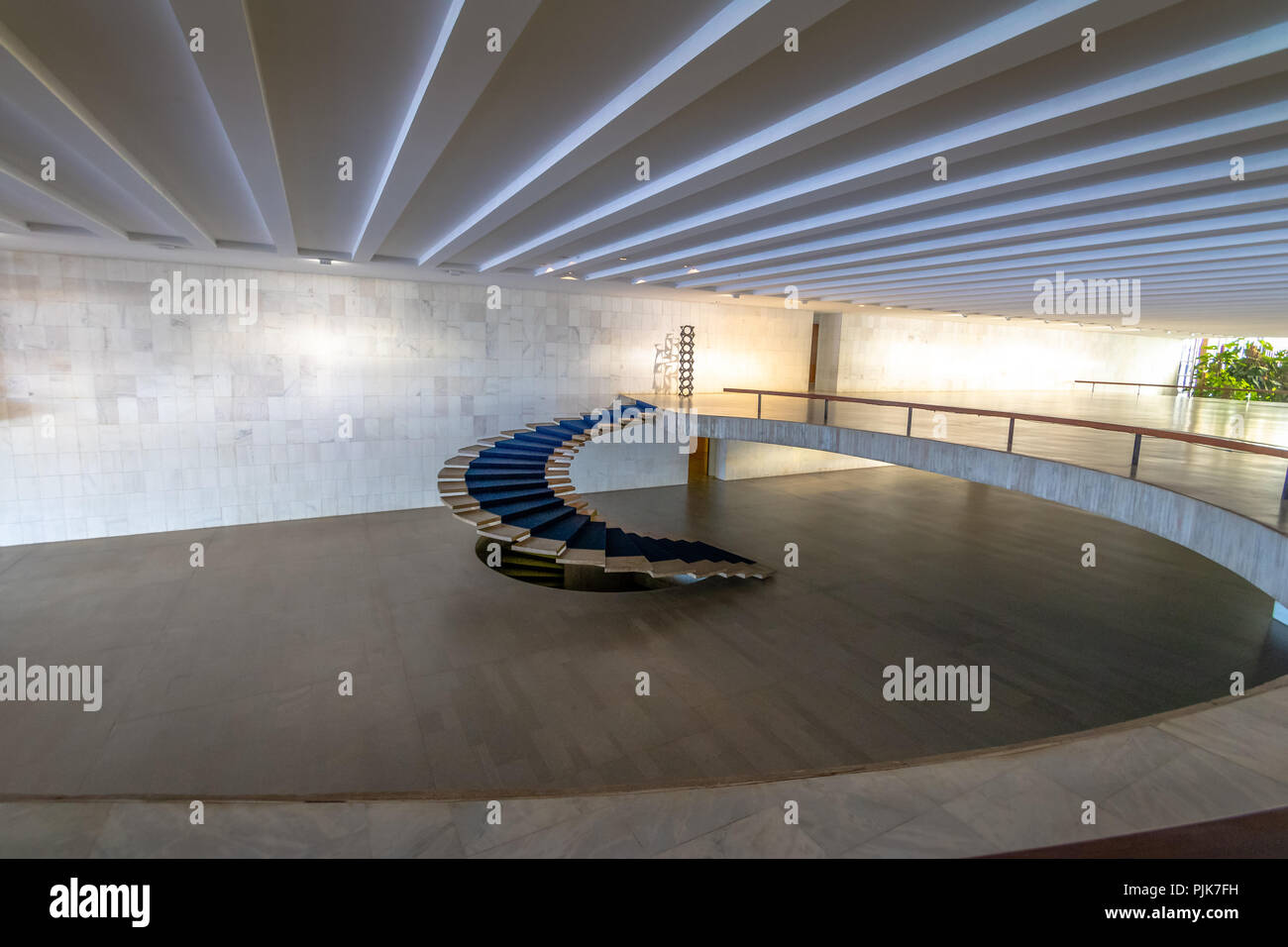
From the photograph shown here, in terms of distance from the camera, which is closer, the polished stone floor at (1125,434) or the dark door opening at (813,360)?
the polished stone floor at (1125,434)

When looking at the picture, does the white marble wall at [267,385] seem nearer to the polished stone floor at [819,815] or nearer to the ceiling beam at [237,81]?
the ceiling beam at [237,81]

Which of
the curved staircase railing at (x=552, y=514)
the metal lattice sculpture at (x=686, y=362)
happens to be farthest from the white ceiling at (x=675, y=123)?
the metal lattice sculpture at (x=686, y=362)

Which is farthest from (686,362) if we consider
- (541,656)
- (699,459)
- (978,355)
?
(978,355)

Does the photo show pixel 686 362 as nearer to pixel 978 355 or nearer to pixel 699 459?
pixel 699 459

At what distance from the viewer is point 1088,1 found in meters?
2.51

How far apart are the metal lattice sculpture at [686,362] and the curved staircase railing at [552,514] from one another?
9.67 feet

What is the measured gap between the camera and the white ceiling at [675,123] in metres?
2.98

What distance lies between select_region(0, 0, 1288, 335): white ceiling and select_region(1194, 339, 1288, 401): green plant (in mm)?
21712
